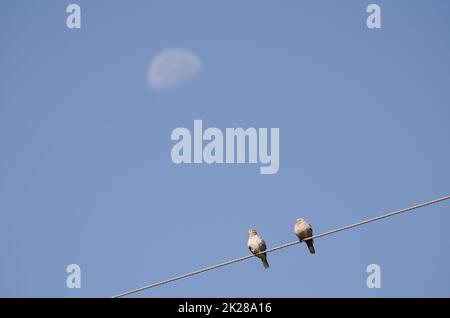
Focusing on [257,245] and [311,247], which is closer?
[311,247]

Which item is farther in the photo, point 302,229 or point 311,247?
point 302,229

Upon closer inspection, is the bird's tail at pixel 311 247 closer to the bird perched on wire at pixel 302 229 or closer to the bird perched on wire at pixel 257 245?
the bird perched on wire at pixel 302 229

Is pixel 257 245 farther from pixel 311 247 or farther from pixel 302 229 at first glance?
pixel 311 247

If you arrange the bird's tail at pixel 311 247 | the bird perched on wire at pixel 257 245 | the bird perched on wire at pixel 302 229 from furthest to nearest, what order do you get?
the bird perched on wire at pixel 257 245 → the bird perched on wire at pixel 302 229 → the bird's tail at pixel 311 247

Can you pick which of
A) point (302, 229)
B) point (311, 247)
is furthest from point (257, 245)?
point (311, 247)

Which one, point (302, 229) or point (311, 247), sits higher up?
point (302, 229)

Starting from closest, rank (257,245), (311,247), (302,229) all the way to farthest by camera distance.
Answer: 1. (311,247)
2. (302,229)
3. (257,245)

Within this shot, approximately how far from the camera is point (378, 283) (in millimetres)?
27359

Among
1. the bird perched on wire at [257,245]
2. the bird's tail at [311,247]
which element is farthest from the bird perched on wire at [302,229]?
the bird perched on wire at [257,245]

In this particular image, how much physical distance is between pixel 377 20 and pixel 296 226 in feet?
25.3

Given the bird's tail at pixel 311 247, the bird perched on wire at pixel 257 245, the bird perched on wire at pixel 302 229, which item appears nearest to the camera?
the bird's tail at pixel 311 247

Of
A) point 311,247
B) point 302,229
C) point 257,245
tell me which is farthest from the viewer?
point 257,245

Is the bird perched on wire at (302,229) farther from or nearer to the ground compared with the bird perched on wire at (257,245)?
farther from the ground
